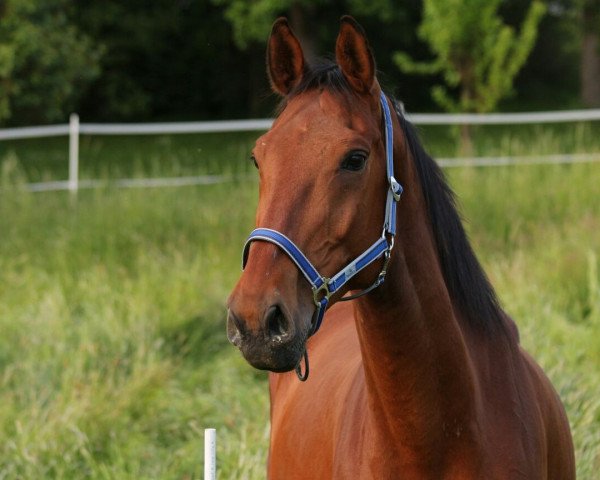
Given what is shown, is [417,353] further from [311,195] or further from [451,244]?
[311,195]

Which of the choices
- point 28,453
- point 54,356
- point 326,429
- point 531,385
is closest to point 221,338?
point 54,356

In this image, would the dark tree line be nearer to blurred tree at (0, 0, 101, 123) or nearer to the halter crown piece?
blurred tree at (0, 0, 101, 123)

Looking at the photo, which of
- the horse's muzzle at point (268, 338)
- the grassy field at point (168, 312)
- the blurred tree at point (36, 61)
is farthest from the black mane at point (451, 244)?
the blurred tree at point (36, 61)

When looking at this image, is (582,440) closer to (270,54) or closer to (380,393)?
(380,393)

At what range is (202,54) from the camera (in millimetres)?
35969

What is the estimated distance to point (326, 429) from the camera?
350 centimetres

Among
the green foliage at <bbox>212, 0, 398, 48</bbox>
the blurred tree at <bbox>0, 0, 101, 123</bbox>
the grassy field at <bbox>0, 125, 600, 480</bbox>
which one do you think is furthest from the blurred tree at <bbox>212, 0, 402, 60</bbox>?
the grassy field at <bbox>0, 125, 600, 480</bbox>

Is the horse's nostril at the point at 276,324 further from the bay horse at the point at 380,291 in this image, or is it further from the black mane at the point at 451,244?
the black mane at the point at 451,244

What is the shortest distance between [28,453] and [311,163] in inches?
137

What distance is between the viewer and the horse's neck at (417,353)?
9.61 ft

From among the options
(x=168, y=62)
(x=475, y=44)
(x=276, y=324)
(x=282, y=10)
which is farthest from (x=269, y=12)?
(x=276, y=324)

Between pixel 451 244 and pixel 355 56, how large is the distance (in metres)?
0.63

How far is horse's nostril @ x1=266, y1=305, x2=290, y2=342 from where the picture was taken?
8.11 feet

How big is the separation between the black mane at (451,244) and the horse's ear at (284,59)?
6 cm
